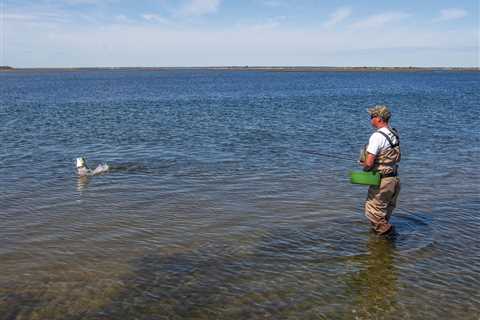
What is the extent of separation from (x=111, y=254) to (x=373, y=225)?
17.3ft

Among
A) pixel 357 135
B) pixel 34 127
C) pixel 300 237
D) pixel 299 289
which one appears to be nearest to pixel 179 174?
pixel 300 237

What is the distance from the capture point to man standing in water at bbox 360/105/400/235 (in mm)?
9242

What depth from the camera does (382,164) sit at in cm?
945

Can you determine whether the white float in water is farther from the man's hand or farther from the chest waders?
the man's hand

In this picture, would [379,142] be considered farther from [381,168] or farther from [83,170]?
[83,170]

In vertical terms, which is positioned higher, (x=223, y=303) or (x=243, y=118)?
(x=243, y=118)

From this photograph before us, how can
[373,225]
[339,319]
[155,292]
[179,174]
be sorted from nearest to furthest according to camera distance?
[339,319] → [155,292] → [373,225] → [179,174]

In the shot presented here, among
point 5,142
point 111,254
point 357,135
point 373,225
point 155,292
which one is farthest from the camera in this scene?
point 357,135

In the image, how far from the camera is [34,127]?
28.8 metres

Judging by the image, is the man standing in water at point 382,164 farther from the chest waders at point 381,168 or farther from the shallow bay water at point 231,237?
the shallow bay water at point 231,237

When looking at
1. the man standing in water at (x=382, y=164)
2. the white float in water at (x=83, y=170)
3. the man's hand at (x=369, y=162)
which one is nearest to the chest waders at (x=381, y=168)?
the man standing in water at (x=382, y=164)

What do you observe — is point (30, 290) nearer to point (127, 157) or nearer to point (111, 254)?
point (111, 254)

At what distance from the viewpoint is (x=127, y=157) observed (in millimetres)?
19469

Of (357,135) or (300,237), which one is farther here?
(357,135)
